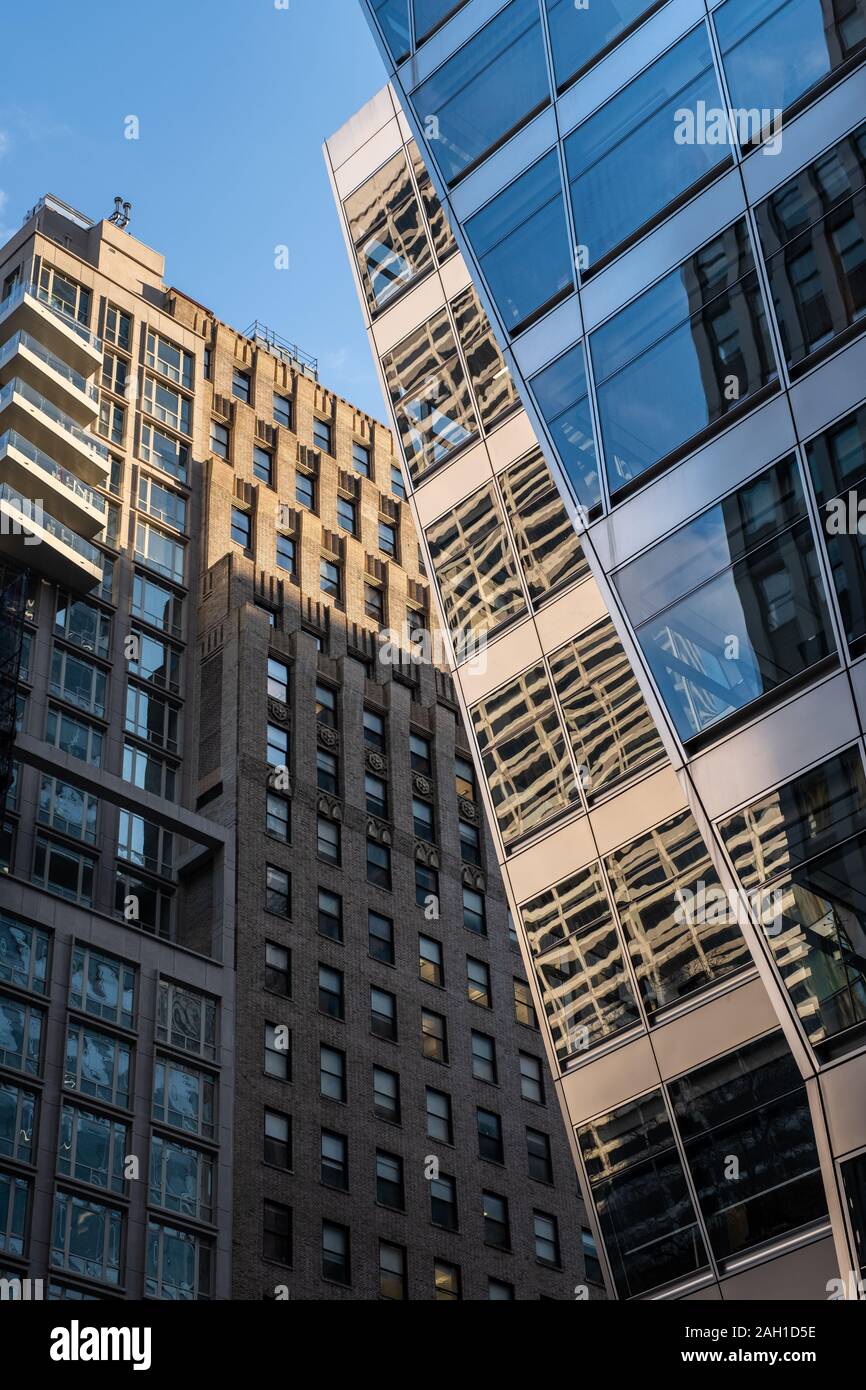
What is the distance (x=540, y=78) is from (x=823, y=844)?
43.3ft

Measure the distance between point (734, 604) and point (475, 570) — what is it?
26.5 ft

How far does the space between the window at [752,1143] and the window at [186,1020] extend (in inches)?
1116

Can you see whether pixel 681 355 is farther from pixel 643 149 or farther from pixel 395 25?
pixel 395 25

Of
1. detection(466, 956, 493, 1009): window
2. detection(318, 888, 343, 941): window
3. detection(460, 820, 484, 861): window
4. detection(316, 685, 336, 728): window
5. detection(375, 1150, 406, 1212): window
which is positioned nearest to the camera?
detection(375, 1150, 406, 1212): window

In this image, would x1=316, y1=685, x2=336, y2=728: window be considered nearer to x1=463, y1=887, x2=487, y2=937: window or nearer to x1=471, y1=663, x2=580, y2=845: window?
x1=463, y1=887, x2=487, y2=937: window

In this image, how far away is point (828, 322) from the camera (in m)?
21.5

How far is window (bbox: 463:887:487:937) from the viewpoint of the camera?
6325 centimetres

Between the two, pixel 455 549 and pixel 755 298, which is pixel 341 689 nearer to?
pixel 455 549

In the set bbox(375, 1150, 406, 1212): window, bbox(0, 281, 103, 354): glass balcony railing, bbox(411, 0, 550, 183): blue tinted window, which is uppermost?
bbox(0, 281, 103, 354): glass balcony railing

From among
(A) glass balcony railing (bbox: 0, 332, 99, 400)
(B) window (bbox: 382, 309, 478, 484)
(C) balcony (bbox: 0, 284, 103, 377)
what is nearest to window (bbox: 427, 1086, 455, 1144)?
(A) glass balcony railing (bbox: 0, 332, 99, 400)

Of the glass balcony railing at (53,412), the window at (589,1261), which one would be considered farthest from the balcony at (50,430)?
the window at (589,1261)

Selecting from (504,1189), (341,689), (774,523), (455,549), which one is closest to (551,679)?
(455,549)

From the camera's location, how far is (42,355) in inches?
2494

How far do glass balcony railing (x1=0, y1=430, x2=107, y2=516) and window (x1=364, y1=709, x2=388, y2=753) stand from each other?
11901 mm
